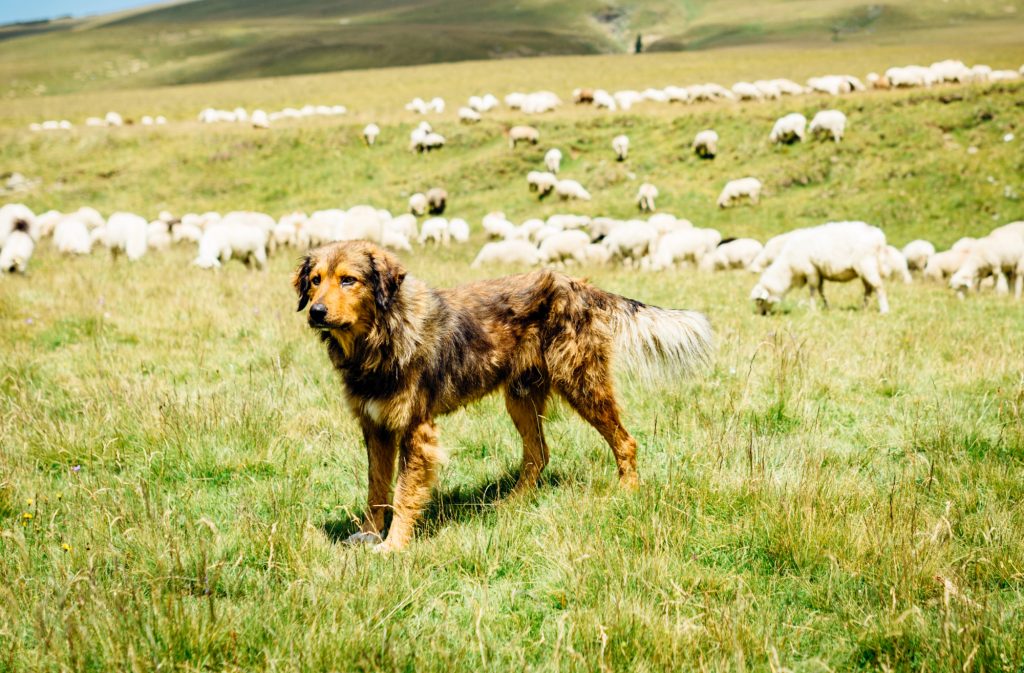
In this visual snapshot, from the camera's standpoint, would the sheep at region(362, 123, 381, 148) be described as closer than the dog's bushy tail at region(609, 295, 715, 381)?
No

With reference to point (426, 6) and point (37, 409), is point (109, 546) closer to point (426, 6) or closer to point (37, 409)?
point (37, 409)

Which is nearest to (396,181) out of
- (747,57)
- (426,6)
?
(747,57)

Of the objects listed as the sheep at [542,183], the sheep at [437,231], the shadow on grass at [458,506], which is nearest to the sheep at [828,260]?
the shadow on grass at [458,506]

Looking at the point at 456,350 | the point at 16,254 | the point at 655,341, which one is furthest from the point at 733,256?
the point at 16,254

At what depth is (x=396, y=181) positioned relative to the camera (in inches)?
1207

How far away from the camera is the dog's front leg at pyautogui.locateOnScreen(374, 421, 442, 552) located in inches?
147

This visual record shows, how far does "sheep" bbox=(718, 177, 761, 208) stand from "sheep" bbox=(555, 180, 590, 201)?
530cm

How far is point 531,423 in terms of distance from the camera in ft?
14.8

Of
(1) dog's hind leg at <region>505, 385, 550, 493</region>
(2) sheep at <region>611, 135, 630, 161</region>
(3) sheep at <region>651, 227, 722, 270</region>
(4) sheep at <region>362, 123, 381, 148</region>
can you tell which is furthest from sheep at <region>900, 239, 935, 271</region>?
(4) sheep at <region>362, 123, 381, 148</region>

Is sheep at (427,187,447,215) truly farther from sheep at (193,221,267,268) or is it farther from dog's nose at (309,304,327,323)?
dog's nose at (309,304,327,323)

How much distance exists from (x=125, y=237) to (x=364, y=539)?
17279mm

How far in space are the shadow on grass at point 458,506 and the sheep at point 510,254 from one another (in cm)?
1382

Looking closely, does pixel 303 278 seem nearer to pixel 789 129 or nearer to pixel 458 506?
pixel 458 506

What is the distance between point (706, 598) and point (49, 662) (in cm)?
248
